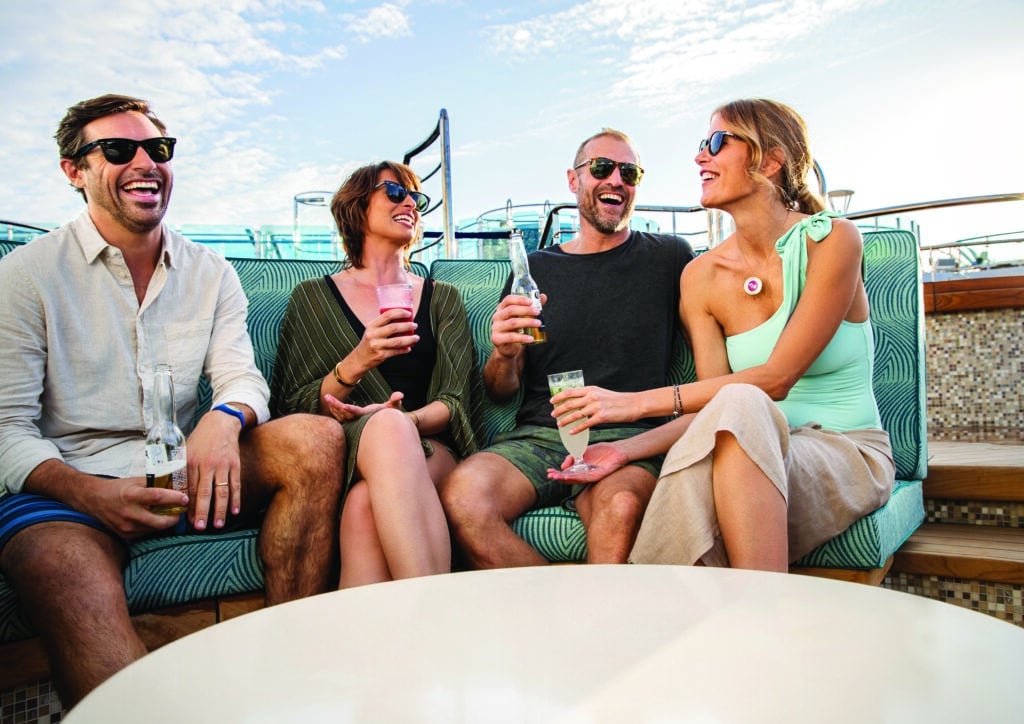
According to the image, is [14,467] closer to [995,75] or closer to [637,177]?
[637,177]

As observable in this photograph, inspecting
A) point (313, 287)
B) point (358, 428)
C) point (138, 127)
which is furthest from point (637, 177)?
point (138, 127)

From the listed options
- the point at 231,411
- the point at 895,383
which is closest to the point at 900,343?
the point at 895,383

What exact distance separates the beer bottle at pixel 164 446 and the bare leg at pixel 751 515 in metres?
1.23

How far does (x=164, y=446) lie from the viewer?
1.62m

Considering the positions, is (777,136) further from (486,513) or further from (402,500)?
(402,500)

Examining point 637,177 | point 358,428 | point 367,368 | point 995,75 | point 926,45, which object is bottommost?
point 358,428

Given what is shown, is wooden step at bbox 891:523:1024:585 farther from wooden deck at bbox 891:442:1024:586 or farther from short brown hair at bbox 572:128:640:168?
short brown hair at bbox 572:128:640:168

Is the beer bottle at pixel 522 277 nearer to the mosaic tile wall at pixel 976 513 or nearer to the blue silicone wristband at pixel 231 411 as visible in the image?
the blue silicone wristband at pixel 231 411

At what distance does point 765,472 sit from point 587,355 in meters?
0.94

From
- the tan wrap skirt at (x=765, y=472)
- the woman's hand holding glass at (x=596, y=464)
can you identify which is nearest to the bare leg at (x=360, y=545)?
the woman's hand holding glass at (x=596, y=464)

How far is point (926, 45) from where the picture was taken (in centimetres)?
711

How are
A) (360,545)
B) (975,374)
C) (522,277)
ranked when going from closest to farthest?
(360,545), (522,277), (975,374)

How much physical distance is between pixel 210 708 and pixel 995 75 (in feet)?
25.3

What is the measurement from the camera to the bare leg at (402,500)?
1758mm
